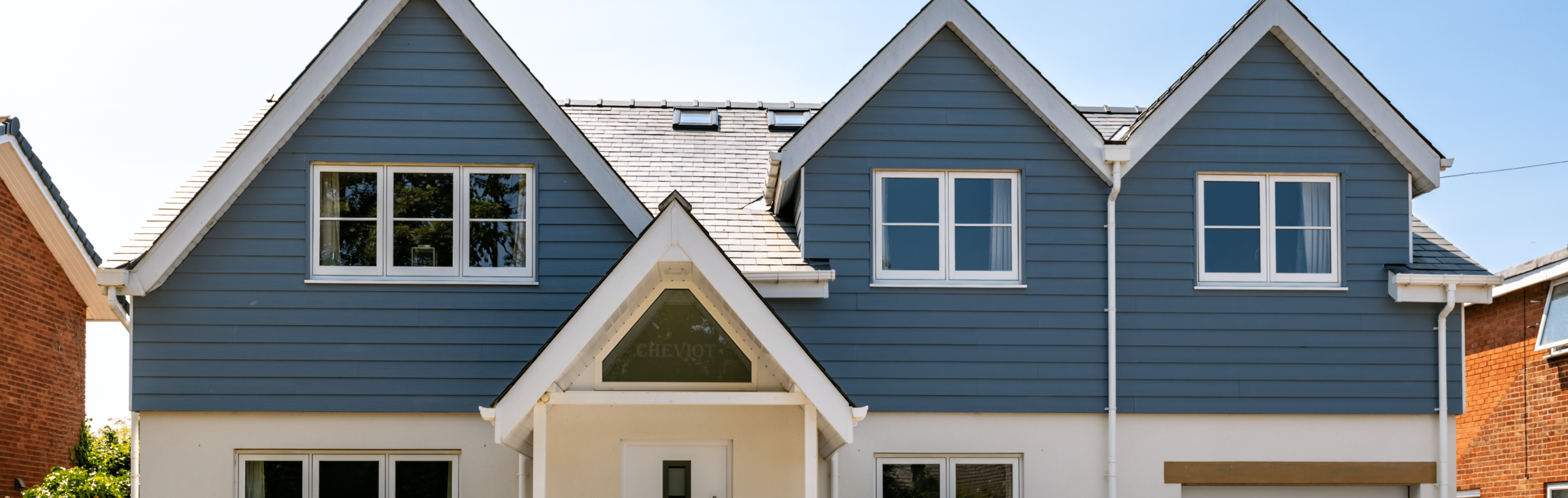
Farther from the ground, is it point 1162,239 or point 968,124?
point 968,124

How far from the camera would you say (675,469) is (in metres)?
11.6

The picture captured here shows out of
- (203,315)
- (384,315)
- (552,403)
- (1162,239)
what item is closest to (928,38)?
(1162,239)

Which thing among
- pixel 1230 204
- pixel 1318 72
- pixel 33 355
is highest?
pixel 1318 72

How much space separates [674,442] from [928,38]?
468 centimetres

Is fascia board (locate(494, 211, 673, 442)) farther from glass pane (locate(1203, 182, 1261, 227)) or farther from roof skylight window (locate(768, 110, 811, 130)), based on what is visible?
glass pane (locate(1203, 182, 1261, 227))

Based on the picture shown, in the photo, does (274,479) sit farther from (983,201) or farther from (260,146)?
(983,201)

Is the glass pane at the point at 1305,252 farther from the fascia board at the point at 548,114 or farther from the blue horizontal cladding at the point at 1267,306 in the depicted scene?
the fascia board at the point at 548,114

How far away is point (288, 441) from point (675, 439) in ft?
12.0

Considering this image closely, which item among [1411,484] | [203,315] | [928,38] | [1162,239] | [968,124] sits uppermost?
[928,38]

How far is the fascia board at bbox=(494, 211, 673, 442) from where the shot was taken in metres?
9.28

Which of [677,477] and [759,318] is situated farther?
[677,477]

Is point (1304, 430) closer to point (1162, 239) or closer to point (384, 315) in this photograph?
point (1162, 239)

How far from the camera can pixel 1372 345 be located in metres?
11.9

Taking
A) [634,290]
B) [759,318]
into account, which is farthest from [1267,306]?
[634,290]
